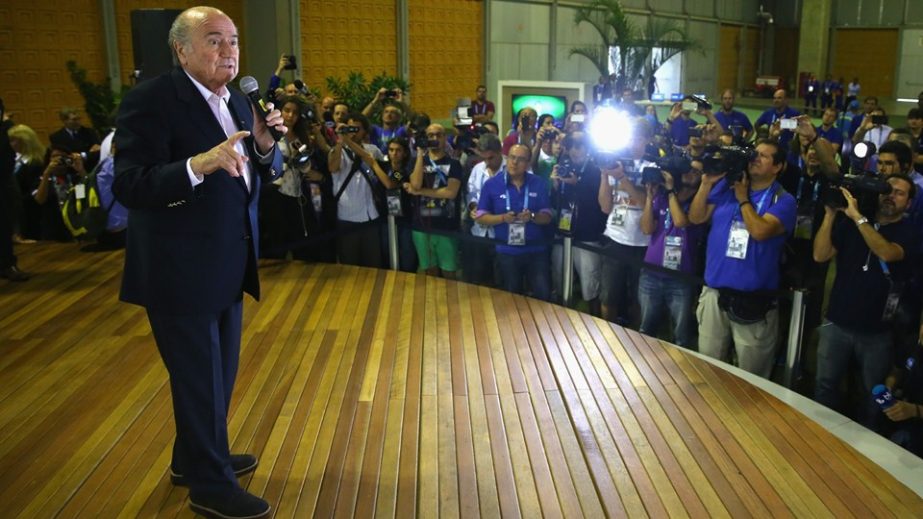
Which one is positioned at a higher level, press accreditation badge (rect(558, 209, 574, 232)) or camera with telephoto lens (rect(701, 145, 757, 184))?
camera with telephoto lens (rect(701, 145, 757, 184))

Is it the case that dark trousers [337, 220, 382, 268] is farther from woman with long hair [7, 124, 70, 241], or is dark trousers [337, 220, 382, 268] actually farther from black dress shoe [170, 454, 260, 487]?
black dress shoe [170, 454, 260, 487]

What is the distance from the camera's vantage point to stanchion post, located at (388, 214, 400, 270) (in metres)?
6.37

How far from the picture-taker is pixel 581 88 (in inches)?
374

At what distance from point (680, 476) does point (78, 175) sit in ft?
19.1

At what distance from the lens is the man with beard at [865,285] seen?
4.04 m

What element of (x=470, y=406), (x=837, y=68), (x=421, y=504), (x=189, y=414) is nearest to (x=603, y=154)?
(x=470, y=406)

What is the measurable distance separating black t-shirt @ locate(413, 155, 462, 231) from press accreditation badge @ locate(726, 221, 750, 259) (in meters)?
2.39

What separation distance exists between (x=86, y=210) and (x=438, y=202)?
9.04 ft

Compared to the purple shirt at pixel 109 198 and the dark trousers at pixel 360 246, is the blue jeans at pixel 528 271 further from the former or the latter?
the purple shirt at pixel 109 198

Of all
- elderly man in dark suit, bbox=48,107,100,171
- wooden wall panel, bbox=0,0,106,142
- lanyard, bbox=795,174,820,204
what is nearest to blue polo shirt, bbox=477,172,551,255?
lanyard, bbox=795,174,820,204

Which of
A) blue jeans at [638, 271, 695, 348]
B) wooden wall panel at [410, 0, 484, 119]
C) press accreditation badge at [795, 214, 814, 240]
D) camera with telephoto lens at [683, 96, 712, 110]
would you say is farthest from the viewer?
wooden wall panel at [410, 0, 484, 119]

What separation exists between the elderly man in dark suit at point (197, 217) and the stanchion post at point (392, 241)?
3.49m

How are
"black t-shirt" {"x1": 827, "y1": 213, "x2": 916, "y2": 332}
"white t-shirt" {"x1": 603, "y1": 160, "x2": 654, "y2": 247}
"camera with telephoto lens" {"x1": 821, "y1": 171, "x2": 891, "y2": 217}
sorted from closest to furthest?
"camera with telephoto lens" {"x1": 821, "y1": 171, "x2": 891, "y2": 217}
"black t-shirt" {"x1": 827, "y1": 213, "x2": 916, "y2": 332}
"white t-shirt" {"x1": 603, "y1": 160, "x2": 654, "y2": 247}

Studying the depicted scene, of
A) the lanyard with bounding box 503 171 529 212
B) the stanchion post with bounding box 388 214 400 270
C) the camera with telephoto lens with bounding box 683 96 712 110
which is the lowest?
the stanchion post with bounding box 388 214 400 270
